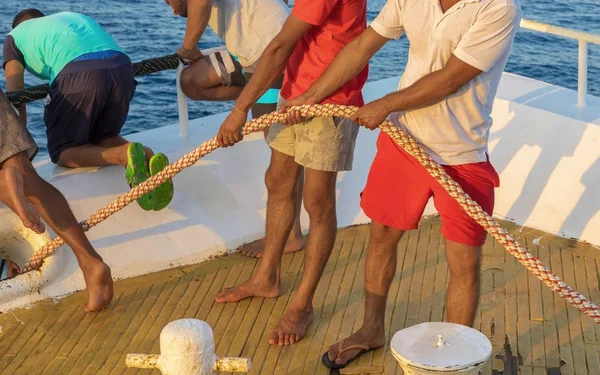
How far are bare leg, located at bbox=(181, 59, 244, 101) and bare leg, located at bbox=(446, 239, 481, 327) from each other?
2.13 metres

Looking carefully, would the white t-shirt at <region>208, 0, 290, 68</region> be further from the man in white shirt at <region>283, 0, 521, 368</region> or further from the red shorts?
the red shorts

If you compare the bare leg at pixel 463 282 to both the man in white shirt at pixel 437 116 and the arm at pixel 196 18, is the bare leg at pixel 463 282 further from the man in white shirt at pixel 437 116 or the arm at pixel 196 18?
the arm at pixel 196 18

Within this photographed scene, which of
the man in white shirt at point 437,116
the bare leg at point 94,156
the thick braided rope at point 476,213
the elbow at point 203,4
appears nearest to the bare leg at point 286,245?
the elbow at point 203,4

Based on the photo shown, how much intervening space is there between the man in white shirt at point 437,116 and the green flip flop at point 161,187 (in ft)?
3.86

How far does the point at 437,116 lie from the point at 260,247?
1726 millimetres

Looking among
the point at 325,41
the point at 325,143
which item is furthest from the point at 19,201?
the point at 325,41

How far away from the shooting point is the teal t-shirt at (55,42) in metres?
4.91

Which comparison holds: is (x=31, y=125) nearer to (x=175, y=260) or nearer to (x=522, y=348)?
(x=175, y=260)

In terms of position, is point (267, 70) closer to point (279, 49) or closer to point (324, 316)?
point (279, 49)

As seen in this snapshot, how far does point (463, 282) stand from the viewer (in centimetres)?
367

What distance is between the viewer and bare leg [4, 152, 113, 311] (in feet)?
14.3

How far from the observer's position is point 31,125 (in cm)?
1151

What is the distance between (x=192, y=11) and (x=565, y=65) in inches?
Answer: 419

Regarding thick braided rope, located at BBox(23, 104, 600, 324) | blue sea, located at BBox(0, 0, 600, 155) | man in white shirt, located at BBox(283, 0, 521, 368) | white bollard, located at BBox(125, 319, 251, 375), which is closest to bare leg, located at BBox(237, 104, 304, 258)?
man in white shirt, located at BBox(283, 0, 521, 368)
